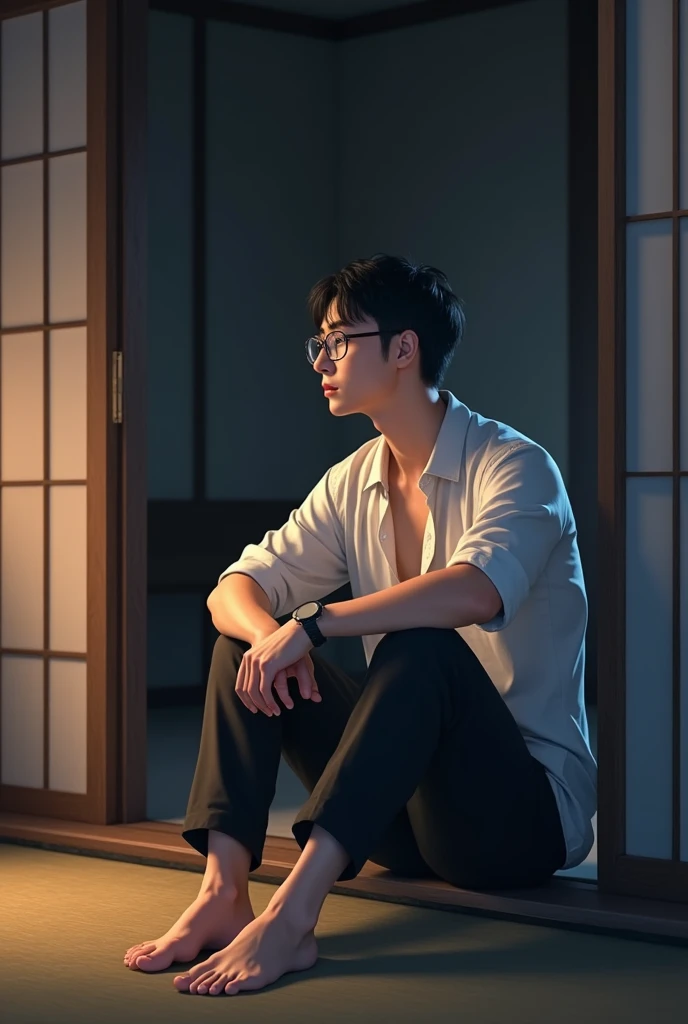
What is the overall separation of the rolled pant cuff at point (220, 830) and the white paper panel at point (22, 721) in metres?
1.27

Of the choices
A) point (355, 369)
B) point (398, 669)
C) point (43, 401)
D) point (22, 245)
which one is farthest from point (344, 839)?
point (22, 245)

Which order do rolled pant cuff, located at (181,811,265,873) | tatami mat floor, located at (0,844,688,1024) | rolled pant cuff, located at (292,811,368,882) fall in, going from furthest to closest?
1. rolled pant cuff, located at (181,811,265,873)
2. rolled pant cuff, located at (292,811,368,882)
3. tatami mat floor, located at (0,844,688,1024)

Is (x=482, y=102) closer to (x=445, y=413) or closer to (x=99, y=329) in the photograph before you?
(x=99, y=329)

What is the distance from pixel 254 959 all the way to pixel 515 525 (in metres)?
0.78

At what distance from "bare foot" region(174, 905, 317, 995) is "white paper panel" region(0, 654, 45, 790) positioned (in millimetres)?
1429

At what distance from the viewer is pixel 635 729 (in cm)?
255

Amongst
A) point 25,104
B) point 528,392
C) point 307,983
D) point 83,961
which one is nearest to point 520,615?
point 307,983

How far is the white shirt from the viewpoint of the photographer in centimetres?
237

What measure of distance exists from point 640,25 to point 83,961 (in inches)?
70.2

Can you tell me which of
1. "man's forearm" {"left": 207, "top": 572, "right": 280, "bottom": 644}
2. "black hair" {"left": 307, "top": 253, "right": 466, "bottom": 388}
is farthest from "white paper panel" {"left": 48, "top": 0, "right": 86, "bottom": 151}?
"man's forearm" {"left": 207, "top": 572, "right": 280, "bottom": 644}

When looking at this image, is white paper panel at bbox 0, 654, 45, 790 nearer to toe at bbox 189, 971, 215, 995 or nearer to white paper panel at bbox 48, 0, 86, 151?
white paper panel at bbox 48, 0, 86, 151

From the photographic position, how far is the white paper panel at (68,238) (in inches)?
133


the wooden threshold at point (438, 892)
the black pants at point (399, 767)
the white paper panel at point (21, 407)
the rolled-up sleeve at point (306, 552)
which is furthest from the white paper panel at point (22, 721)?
the black pants at point (399, 767)

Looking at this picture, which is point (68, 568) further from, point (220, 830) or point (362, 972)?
point (362, 972)
